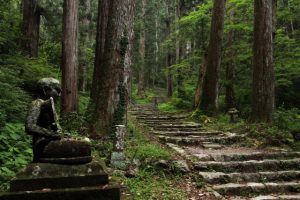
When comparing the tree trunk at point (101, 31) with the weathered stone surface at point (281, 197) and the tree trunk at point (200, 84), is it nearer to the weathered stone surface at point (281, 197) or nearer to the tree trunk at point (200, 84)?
the tree trunk at point (200, 84)

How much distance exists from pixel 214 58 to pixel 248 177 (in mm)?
8793

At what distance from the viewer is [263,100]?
11625 mm

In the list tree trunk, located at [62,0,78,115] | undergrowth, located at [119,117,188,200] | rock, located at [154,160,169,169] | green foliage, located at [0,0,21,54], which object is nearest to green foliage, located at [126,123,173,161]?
undergrowth, located at [119,117,188,200]

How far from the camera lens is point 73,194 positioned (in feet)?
14.4

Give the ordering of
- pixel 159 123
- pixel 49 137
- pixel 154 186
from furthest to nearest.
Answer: pixel 159 123 < pixel 154 186 < pixel 49 137

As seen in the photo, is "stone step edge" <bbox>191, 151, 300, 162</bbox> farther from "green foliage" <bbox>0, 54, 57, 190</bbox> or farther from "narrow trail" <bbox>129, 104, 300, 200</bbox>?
"green foliage" <bbox>0, 54, 57, 190</bbox>

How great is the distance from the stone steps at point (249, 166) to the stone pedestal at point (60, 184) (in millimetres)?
3823

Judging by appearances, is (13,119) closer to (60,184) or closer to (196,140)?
(60,184)

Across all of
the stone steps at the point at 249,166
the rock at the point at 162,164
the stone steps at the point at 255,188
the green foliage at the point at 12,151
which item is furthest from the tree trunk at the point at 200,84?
the green foliage at the point at 12,151

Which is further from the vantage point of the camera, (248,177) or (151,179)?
(248,177)

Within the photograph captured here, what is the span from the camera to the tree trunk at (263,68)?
11.6 m

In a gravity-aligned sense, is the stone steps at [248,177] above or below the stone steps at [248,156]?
below

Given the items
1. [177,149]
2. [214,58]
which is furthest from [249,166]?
[214,58]

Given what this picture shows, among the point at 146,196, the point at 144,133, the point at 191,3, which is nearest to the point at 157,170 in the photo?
the point at 146,196
